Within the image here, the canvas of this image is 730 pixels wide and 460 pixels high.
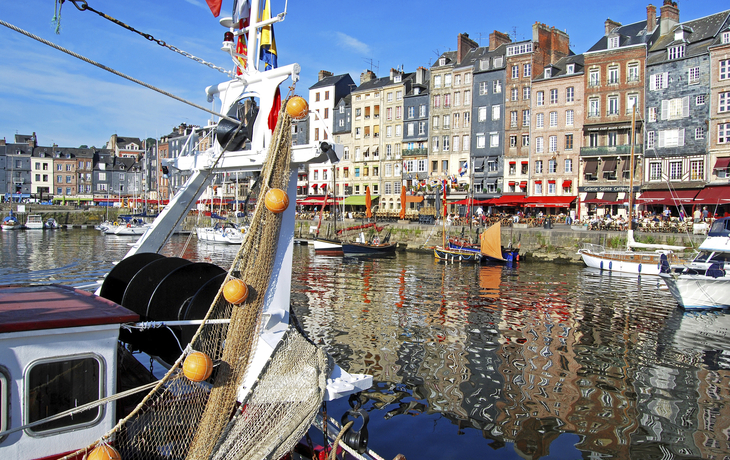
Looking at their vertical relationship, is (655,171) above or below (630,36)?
below

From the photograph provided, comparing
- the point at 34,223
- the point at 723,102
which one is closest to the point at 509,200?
the point at 723,102

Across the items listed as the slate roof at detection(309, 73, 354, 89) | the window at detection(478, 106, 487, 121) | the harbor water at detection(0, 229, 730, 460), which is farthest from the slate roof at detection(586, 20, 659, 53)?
the slate roof at detection(309, 73, 354, 89)

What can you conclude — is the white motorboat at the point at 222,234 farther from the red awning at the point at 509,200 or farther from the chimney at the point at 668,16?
the chimney at the point at 668,16

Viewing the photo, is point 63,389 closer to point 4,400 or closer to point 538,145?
point 4,400

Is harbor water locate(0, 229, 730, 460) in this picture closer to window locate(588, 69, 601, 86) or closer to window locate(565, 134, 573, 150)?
window locate(565, 134, 573, 150)

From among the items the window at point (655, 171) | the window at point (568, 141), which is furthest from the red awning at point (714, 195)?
the window at point (568, 141)

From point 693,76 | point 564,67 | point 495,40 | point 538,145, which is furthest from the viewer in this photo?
point 495,40

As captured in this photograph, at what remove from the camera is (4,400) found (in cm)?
510

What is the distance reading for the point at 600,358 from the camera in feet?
52.2

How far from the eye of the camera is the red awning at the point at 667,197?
158 ft

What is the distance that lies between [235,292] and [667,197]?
52.1 meters

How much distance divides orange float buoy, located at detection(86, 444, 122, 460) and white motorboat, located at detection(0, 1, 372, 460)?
0.02 m

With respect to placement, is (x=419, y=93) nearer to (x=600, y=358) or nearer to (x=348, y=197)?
(x=348, y=197)

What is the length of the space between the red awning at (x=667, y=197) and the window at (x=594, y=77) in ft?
41.7
